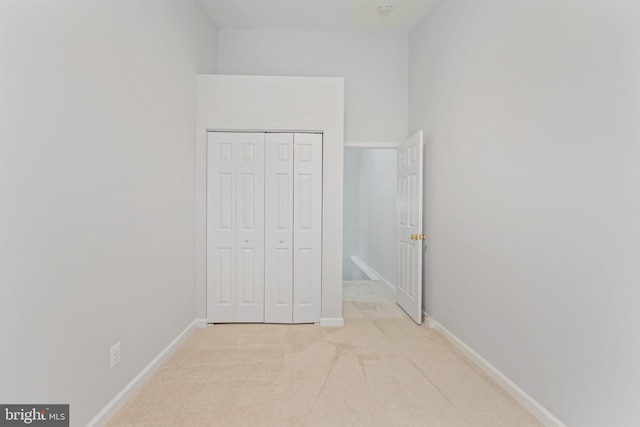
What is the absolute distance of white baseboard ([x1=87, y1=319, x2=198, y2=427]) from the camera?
194cm

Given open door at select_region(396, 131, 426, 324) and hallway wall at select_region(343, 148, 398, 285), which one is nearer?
open door at select_region(396, 131, 426, 324)

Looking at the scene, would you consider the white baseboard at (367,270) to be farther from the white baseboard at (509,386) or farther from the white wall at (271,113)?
the white wall at (271,113)

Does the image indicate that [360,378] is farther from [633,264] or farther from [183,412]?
[633,264]

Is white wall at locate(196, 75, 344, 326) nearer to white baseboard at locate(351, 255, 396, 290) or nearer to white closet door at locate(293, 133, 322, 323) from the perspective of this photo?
white closet door at locate(293, 133, 322, 323)

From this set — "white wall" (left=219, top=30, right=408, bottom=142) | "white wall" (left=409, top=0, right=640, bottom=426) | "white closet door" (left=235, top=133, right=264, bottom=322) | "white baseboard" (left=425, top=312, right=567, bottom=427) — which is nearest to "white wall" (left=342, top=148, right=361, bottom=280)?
"white wall" (left=219, top=30, right=408, bottom=142)

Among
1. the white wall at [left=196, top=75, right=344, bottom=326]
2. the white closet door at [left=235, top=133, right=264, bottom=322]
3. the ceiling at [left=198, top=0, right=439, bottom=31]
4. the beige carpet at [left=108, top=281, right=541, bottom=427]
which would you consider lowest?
the beige carpet at [left=108, top=281, right=541, bottom=427]

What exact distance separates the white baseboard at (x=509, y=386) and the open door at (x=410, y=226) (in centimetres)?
61

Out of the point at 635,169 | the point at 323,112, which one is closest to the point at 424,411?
the point at 635,169

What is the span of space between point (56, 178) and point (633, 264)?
258 cm

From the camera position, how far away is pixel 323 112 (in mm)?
3566

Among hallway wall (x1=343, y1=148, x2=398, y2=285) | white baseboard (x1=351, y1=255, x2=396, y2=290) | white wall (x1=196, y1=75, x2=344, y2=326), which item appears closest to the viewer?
white wall (x1=196, y1=75, x2=344, y2=326)

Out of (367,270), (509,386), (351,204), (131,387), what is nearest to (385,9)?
(509,386)

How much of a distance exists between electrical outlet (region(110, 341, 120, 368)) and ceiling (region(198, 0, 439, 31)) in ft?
10.4

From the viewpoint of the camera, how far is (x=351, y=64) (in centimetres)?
425
